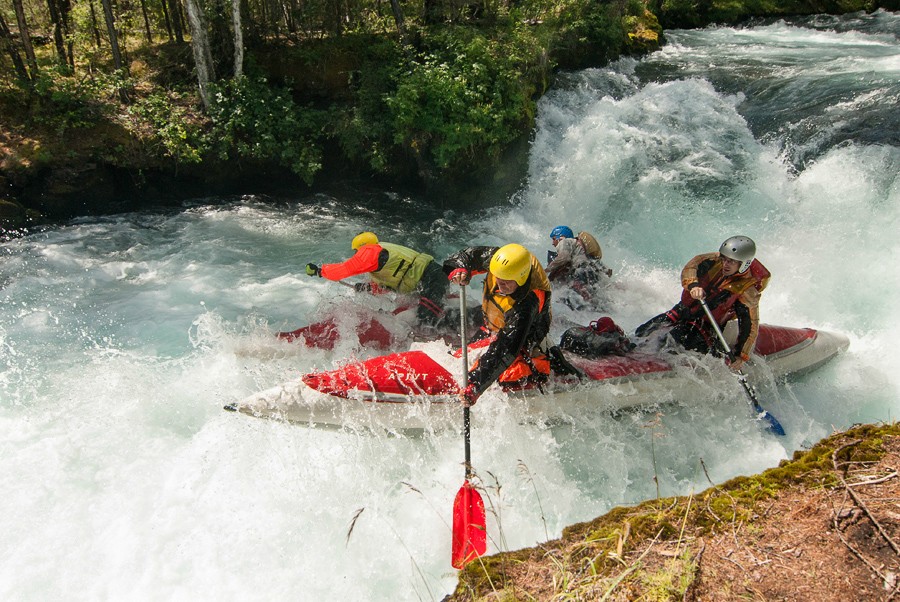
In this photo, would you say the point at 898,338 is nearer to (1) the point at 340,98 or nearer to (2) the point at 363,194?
(2) the point at 363,194

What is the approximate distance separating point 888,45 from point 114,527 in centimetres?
1629

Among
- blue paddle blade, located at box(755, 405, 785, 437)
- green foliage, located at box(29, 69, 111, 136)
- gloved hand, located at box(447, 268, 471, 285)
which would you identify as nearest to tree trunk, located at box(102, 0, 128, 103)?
green foliage, located at box(29, 69, 111, 136)

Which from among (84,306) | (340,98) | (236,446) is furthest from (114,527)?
(340,98)

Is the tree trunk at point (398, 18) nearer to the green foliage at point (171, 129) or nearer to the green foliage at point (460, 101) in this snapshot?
the green foliage at point (460, 101)

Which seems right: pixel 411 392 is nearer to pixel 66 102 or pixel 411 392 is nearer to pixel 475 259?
pixel 475 259

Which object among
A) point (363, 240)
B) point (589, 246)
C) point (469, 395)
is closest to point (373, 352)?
point (363, 240)

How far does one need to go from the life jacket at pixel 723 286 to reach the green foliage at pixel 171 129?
24.5 ft

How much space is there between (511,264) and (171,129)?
7167mm

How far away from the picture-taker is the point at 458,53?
365 inches

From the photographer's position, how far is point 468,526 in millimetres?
3346

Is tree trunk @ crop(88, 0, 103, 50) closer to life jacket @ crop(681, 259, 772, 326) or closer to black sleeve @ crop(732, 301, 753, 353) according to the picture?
life jacket @ crop(681, 259, 772, 326)

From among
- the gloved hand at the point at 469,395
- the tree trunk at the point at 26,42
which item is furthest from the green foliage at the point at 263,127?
the gloved hand at the point at 469,395

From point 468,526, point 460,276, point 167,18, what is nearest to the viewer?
point 468,526

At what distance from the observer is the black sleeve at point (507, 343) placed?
416cm
